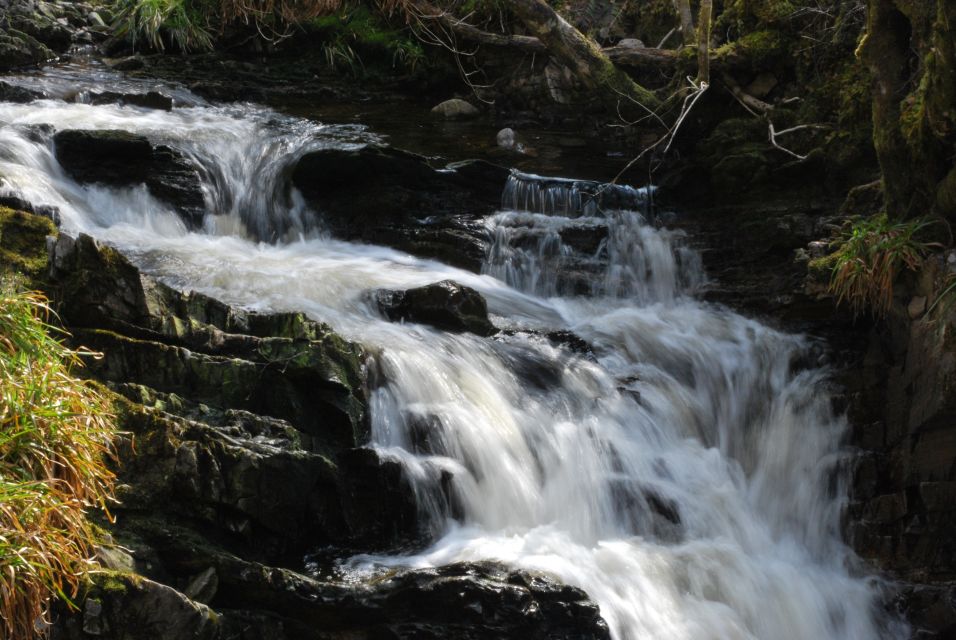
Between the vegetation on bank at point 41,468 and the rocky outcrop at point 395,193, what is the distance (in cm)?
449

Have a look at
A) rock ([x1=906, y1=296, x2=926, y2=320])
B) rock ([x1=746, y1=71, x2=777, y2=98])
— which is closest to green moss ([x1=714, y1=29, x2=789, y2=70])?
rock ([x1=746, y1=71, x2=777, y2=98])

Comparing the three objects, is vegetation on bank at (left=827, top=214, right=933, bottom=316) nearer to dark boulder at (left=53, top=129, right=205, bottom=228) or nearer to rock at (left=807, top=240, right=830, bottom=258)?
rock at (left=807, top=240, right=830, bottom=258)

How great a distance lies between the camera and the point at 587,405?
6.35 metres

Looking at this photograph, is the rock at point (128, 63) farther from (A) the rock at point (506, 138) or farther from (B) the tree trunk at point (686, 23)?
(B) the tree trunk at point (686, 23)

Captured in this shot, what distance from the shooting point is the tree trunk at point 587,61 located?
10.3 meters

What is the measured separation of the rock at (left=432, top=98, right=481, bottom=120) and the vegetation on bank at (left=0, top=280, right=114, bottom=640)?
7.90 meters

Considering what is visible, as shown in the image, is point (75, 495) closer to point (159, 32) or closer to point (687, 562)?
point (687, 562)

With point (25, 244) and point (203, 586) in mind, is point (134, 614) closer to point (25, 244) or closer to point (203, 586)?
point (203, 586)

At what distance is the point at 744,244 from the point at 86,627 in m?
6.30

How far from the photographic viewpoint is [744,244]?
8.41 meters

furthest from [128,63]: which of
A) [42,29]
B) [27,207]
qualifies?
[27,207]

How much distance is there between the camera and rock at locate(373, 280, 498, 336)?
6.76 meters

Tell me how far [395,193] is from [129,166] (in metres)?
2.31

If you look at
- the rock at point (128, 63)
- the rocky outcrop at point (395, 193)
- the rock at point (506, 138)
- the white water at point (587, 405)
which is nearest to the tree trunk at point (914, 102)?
the white water at point (587, 405)
